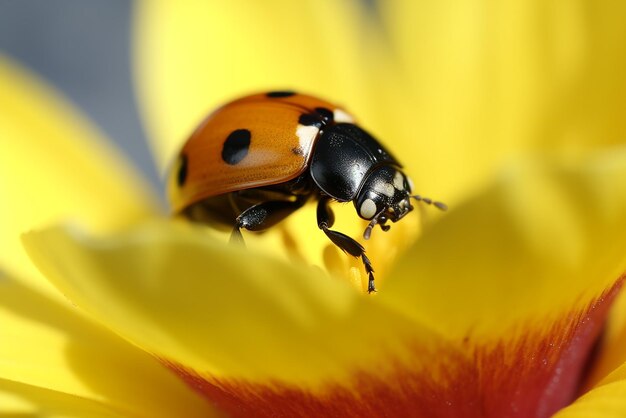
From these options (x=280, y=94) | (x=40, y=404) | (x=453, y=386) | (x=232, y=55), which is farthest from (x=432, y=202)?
(x=232, y=55)

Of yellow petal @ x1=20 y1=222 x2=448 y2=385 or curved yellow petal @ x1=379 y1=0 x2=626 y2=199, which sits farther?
curved yellow petal @ x1=379 y1=0 x2=626 y2=199

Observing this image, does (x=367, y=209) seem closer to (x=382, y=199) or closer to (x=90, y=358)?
(x=382, y=199)

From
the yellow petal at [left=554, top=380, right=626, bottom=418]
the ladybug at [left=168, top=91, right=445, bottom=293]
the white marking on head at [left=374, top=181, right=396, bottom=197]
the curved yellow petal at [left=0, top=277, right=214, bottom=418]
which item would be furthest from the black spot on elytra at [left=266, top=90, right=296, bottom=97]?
the yellow petal at [left=554, top=380, right=626, bottom=418]

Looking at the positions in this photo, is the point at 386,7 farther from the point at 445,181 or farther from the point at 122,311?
the point at 122,311

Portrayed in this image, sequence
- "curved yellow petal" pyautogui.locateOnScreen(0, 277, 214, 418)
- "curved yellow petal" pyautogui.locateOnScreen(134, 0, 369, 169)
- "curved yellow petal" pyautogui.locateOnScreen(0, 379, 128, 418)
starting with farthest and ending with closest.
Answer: "curved yellow petal" pyautogui.locateOnScreen(134, 0, 369, 169) < "curved yellow petal" pyautogui.locateOnScreen(0, 277, 214, 418) < "curved yellow petal" pyautogui.locateOnScreen(0, 379, 128, 418)

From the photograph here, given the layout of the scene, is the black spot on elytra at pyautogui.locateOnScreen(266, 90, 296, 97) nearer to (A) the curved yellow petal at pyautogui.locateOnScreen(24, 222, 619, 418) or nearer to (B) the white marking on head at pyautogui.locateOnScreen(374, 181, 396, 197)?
(B) the white marking on head at pyautogui.locateOnScreen(374, 181, 396, 197)

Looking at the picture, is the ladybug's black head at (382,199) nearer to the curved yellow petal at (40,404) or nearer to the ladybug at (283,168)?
the ladybug at (283,168)
